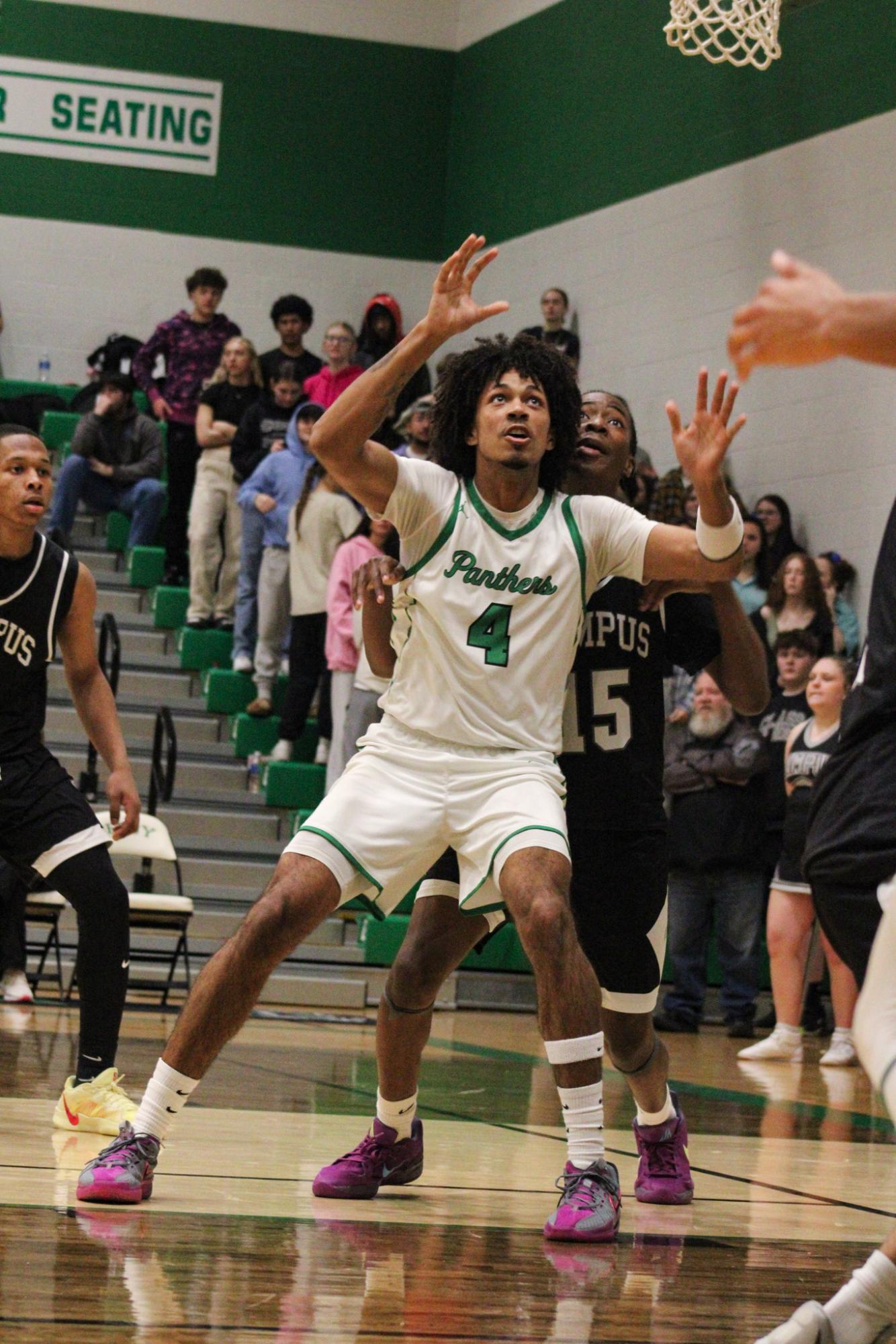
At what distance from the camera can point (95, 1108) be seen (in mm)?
4902

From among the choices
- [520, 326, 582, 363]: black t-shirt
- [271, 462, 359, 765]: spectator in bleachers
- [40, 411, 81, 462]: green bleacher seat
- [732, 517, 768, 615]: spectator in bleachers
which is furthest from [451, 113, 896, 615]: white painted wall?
[40, 411, 81, 462]: green bleacher seat

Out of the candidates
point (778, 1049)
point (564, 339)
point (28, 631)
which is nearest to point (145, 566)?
point (564, 339)

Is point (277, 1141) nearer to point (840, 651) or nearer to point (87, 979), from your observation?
point (87, 979)

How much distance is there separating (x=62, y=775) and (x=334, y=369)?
869 cm

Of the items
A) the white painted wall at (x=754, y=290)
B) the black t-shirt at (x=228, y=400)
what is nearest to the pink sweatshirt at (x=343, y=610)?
the black t-shirt at (x=228, y=400)

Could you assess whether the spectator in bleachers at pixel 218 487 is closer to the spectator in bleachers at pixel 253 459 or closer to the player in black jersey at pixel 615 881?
the spectator in bleachers at pixel 253 459

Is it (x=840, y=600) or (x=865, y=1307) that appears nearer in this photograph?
(x=865, y=1307)

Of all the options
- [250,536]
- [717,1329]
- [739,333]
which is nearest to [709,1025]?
[250,536]

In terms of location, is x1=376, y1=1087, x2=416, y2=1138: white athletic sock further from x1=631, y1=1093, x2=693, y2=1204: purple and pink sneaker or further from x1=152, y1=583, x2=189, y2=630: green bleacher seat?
x1=152, y1=583, x2=189, y2=630: green bleacher seat

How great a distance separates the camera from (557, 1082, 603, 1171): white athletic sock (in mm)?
3896

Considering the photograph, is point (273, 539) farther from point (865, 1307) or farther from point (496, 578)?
point (865, 1307)

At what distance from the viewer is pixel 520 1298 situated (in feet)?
10.6

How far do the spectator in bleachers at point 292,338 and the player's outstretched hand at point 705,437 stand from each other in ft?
33.6

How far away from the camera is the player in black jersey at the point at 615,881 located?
4.35m
